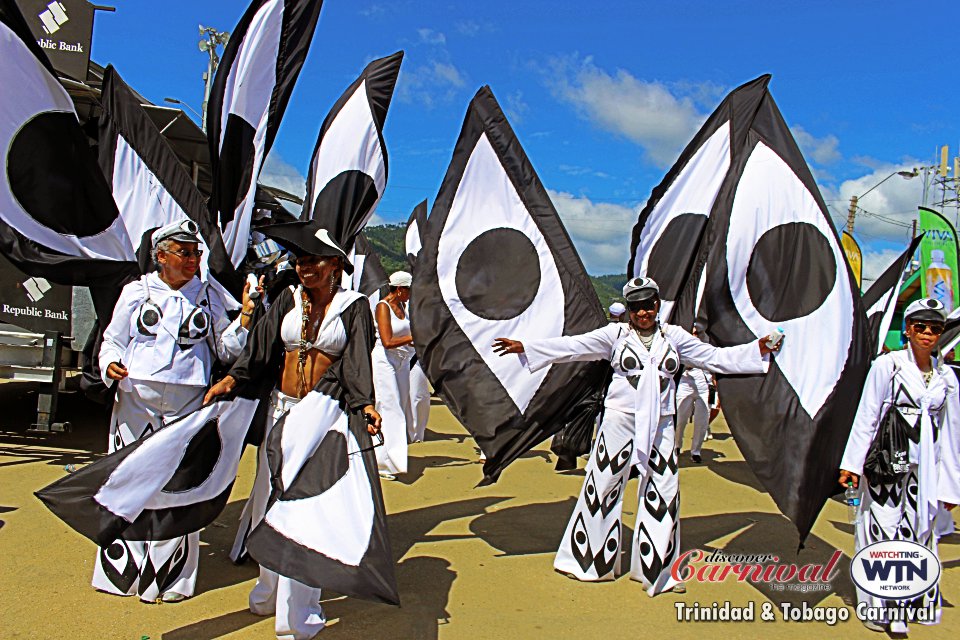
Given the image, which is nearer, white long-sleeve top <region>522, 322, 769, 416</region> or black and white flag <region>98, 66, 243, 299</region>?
white long-sleeve top <region>522, 322, 769, 416</region>

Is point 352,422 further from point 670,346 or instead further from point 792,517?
point 792,517

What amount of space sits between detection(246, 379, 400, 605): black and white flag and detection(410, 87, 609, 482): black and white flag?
1.36 meters

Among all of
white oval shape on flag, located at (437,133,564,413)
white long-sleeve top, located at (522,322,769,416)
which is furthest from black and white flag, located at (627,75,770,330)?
white oval shape on flag, located at (437,133,564,413)

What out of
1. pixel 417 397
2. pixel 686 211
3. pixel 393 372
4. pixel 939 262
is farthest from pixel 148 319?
pixel 939 262

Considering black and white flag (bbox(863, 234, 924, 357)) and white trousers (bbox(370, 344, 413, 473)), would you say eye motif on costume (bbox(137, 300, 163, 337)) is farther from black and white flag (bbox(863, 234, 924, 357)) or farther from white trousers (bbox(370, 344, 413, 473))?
black and white flag (bbox(863, 234, 924, 357))

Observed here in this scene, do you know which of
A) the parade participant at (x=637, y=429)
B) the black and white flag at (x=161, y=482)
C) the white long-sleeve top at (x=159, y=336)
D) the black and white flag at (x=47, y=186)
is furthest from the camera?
the parade participant at (x=637, y=429)

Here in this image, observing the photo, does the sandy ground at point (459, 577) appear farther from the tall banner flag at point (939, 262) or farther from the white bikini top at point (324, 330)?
the tall banner flag at point (939, 262)

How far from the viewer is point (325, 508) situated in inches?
132

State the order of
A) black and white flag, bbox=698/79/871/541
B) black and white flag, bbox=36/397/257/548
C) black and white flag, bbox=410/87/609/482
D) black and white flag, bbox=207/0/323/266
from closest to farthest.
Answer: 1. black and white flag, bbox=36/397/257/548
2. black and white flag, bbox=698/79/871/541
3. black and white flag, bbox=207/0/323/266
4. black and white flag, bbox=410/87/609/482

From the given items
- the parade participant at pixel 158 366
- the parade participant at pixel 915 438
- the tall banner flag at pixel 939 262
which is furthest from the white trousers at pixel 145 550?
the tall banner flag at pixel 939 262

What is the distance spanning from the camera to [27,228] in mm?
4227

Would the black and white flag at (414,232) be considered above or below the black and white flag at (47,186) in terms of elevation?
above

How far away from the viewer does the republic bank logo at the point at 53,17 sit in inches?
344

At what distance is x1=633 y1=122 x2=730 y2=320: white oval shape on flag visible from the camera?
203 inches
